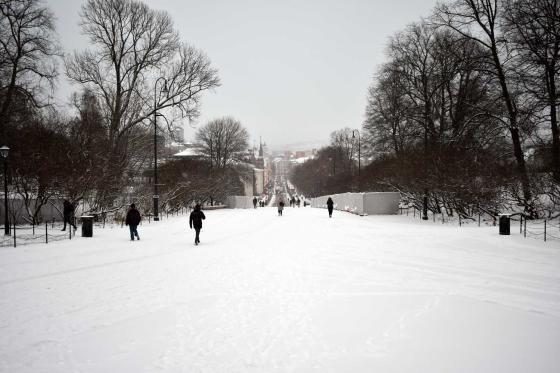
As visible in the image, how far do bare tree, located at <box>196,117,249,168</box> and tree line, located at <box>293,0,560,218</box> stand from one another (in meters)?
31.7

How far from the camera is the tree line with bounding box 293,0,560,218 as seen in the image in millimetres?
17000

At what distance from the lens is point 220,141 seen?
5625 centimetres

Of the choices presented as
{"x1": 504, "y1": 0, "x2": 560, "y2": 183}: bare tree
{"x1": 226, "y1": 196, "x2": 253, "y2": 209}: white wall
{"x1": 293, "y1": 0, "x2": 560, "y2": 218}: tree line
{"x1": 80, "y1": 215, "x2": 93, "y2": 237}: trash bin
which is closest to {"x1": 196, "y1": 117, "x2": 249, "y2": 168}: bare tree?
{"x1": 226, "y1": 196, "x2": 253, "y2": 209}: white wall

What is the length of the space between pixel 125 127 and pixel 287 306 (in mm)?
23673

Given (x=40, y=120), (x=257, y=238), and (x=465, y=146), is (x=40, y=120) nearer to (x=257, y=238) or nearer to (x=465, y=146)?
(x=257, y=238)

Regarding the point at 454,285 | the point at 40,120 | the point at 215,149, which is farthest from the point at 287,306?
the point at 215,149

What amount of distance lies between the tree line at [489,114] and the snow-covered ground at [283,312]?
349 inches

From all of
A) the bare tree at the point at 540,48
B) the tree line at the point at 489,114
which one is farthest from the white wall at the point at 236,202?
the bare tree at the point at 540,48

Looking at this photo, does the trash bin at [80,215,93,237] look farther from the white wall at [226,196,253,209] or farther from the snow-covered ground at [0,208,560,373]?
the white wall at [226,196,253,209]

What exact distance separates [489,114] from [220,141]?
4240cm

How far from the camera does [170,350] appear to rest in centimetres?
452

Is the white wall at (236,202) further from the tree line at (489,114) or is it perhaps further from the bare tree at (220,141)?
the tree line at (489,114)

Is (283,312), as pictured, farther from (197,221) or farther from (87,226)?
(87,226)

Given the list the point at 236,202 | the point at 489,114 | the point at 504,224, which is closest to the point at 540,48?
the point at 489,114
